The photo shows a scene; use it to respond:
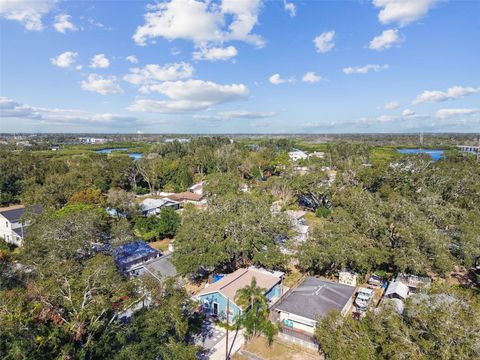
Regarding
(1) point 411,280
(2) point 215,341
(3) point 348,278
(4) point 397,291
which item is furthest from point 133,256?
(1) point 411,280

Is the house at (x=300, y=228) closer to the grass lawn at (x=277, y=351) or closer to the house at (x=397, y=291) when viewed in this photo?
the house at (x=397, y=291)

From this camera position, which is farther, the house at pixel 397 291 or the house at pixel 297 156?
the house at pixel 297 156

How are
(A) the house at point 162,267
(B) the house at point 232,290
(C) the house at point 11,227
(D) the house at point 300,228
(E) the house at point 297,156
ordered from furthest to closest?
(E) the house at point 297,156 < (C) the house at point 11,227 < (D) the house at point 300,228 < (A) the house at point 162,267 < (B) the house at point 232,290

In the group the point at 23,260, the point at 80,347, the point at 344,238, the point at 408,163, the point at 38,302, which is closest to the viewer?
the point at 80,347

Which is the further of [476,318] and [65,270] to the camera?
[65,270]

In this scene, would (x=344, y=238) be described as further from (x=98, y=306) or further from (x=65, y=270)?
(x=65, y=270)

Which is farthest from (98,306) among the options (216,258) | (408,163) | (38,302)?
(408,163)

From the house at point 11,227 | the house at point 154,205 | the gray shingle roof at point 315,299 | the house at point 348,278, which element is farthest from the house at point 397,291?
the house at point 11,227
